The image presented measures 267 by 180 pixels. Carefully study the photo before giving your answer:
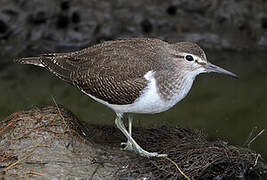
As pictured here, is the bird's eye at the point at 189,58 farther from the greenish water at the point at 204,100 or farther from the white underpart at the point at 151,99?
the greenish water at the point at 204,100

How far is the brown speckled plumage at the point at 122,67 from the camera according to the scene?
5867 millimetres

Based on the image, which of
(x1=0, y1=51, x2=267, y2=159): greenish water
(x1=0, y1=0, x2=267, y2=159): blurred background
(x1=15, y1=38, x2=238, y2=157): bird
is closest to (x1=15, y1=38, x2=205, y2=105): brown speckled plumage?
(x1=15, y1=38, x2=238, y2=157): bird

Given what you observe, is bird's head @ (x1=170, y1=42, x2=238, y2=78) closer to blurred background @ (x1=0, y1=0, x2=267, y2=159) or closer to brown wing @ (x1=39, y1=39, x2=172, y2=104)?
brown wing @ (x1=39, y1=39, x2=172, y2=104)

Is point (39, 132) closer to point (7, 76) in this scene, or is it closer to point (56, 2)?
point (7, 76)

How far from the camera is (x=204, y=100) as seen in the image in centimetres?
898

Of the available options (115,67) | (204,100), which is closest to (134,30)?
(204,100)

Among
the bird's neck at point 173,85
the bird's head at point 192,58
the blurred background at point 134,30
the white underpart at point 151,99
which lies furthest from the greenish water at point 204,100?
the bird's head at point 192,58

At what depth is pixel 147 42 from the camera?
6.29 m

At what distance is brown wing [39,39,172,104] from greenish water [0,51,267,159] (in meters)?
1.86

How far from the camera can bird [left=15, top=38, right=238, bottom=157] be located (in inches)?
230

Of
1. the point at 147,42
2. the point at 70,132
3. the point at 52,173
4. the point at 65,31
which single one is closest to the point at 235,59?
the point at 65,31

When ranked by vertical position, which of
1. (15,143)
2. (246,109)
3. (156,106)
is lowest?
(246,109)

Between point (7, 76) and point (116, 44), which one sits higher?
point (116, 44)

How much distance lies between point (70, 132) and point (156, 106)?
4.00ft
